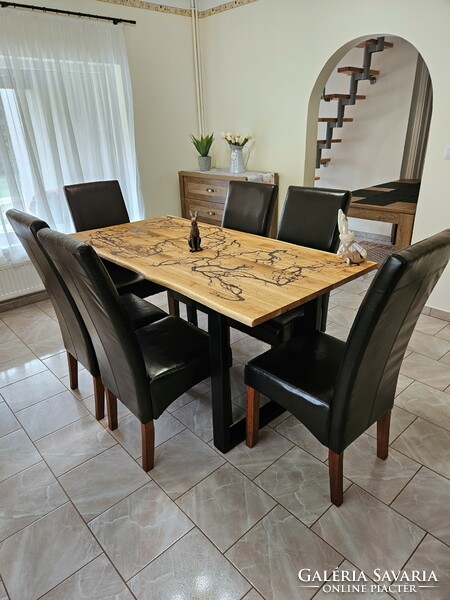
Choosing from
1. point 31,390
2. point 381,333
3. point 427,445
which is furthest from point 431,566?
point 31,390

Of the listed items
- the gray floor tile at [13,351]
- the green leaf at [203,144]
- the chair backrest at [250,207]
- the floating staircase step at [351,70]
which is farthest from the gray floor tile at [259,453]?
the floating staircase step at [351,70]

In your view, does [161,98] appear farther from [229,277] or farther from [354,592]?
[354,592]

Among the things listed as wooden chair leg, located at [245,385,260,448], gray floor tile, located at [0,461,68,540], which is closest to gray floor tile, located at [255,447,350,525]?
wooden chair leg, located at [245,385,260,448]

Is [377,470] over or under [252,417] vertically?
under

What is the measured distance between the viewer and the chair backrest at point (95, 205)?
2877mm

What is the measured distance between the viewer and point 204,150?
13.5 feet

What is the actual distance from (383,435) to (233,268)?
991 mm

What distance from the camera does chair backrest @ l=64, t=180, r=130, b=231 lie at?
288 centimetres

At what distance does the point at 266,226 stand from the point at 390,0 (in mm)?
1728

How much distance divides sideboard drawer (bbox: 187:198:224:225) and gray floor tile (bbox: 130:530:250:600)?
10.0 feet

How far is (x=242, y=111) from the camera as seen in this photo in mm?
3945

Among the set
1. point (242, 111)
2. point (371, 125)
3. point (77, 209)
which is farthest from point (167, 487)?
point (371, 125)

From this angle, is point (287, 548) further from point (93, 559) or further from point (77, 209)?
point (77, 209)

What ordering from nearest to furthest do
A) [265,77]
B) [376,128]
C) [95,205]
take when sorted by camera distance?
[95,205] < [265,77] < [376,128]
